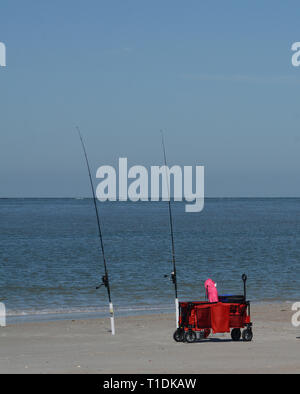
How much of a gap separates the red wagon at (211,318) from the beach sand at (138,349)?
0.22m

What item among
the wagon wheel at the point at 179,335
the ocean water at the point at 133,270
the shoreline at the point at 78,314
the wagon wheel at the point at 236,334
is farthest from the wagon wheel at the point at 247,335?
the ocean water at the point at 133,270

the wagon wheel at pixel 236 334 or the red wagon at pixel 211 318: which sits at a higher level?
the red wagon at pixel 211 318

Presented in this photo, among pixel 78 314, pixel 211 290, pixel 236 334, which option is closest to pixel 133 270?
pixel 78 314

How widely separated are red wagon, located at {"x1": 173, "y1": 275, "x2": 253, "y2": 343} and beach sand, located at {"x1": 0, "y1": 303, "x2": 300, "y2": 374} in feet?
0.71

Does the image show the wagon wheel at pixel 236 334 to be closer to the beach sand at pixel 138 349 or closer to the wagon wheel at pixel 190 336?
the beach sand at pixel 138 349

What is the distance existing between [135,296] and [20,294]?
398 cm

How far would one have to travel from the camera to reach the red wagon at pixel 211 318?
13.3 m

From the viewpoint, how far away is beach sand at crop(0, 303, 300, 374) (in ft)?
36.4

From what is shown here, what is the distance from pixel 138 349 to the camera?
13.2 meters

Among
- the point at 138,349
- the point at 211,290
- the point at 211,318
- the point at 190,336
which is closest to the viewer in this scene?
the point at 138,349

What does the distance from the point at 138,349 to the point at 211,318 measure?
53.3 inches

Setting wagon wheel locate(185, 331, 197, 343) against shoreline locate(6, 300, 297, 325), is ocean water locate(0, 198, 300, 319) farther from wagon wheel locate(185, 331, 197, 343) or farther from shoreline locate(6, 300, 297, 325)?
wagon wheel locate(185, 331, 197, 343)

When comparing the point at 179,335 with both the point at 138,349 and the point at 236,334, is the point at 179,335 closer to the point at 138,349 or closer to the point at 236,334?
the point at 138,349
